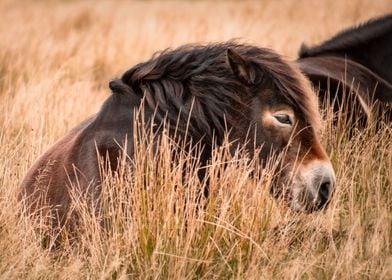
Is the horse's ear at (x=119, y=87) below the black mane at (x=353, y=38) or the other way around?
the other way around

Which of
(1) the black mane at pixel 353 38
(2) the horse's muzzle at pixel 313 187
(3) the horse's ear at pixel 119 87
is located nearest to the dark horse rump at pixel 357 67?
(1) the black mane at pixel 353 38

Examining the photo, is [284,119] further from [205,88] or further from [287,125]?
[205,88]

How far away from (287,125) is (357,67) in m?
3.07

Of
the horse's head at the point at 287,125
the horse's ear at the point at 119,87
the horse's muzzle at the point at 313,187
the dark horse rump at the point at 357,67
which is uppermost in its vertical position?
Answer: the horse's ear at the point at 119,87

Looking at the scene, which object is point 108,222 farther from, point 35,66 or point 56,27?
point 56,27

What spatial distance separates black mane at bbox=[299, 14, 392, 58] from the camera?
288 inches

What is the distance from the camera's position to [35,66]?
920cm

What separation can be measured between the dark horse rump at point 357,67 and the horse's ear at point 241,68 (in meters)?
1.75

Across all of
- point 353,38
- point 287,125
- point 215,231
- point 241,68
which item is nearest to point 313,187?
point 287,125

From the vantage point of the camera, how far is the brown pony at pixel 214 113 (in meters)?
4.01

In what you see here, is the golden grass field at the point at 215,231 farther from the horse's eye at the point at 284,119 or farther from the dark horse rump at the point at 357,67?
the dark horse rump at the point at 357,67

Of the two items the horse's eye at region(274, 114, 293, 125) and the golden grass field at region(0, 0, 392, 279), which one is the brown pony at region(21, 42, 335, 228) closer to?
the horse's eye at region(274, 114, 293, 125)

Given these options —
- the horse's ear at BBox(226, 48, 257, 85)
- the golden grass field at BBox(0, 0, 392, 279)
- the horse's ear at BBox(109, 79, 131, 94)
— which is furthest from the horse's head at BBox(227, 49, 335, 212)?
the horse's ear at BBox(109, 79, 131, 94)

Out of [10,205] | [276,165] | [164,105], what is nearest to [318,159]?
[276,165]
